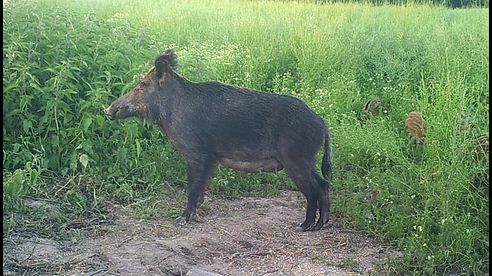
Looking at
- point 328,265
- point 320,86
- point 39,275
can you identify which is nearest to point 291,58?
point 320,86

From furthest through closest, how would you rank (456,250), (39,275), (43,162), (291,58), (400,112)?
(291,58), (400,112), (43,162), (456,250), (39,275)

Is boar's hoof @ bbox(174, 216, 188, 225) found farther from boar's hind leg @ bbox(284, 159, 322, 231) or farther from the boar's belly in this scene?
boar's hind leg @ bbox(284, 159, 322, 231)

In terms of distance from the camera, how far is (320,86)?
26.7 feet

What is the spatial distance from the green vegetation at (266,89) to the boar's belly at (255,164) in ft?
1.99

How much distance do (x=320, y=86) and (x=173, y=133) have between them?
2840mm

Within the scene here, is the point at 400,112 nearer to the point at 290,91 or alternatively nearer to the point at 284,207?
the point at 290,91

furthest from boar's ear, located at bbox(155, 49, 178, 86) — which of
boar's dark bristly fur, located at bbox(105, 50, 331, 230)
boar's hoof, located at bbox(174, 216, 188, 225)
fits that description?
boar's hoof, located at bbox(174, 216, 188, 225)

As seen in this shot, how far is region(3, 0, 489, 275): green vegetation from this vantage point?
16.8 ft

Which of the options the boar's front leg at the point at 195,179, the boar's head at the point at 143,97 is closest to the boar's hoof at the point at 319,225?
the boar's front leg at the point at 195,179

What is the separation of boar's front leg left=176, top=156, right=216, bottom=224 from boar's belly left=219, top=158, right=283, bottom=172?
149 mm

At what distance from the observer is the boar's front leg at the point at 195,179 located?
5605 mm

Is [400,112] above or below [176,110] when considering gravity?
below

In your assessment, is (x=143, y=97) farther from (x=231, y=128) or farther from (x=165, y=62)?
(x=231, y=128)

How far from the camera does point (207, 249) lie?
200 inches
